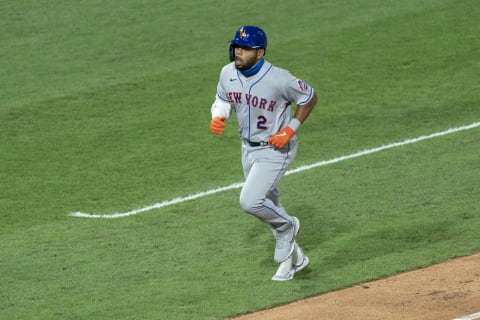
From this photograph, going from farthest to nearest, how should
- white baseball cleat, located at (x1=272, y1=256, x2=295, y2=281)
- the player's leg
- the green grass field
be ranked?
1. the green grass field
2. white baseball cleat, located at (x1=272, y1=256, x2=295, y2=281)
3. the player's leg

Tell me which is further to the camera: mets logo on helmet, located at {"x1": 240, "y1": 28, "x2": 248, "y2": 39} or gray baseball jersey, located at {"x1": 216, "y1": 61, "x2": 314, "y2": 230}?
gray baseball jersey, located at {"x1": 216, "y1": 61, "x2": 314, "y2": 230}

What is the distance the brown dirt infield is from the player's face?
1.94 meters

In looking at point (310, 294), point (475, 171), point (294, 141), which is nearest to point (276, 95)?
point (294, 141)

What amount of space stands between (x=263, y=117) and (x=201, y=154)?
4.04 meters

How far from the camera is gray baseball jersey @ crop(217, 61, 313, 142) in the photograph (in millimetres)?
9602

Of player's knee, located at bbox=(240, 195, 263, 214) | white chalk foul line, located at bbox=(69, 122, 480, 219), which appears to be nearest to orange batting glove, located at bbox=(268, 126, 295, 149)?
player's knee, located at bbox=(240, 195, 263, 214)

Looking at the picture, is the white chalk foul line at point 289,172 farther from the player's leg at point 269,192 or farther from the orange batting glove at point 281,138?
the orange batting glove at point 281,138

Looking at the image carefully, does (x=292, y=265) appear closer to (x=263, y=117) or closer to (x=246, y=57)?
(x=263, y=117)

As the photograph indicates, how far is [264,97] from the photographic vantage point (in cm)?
960

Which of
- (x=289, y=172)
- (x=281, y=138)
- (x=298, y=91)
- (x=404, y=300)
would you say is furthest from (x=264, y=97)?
(x=289, y=172)

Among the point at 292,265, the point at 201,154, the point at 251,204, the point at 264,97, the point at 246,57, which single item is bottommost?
the point at 201,154

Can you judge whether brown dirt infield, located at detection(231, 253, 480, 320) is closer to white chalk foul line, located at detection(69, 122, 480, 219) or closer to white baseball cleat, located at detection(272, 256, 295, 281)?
white baseball cleat, located at detection(272, 256, 295, 281)

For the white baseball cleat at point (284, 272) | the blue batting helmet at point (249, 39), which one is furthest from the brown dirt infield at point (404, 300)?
the blue batting helmet at point (249, 39)

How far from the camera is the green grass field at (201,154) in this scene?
1002cm
